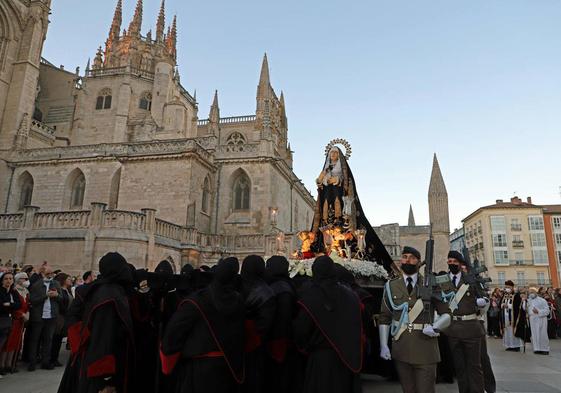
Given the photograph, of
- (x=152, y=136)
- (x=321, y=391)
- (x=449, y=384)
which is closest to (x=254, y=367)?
(x=321, y=391)

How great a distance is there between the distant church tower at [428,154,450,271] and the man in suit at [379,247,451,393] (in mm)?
24813

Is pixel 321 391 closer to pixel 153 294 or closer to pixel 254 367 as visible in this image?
pixel 254 367

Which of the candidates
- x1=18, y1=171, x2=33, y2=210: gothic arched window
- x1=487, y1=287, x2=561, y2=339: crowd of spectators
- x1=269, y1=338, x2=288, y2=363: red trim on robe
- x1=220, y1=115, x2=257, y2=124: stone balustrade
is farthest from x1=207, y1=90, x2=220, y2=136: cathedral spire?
x1=269, y1=338, x2=288, y2=363: red trim on robe

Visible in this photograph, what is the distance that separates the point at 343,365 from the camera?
363cm

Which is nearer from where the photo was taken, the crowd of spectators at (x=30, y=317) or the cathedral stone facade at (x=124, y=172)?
the crowd of spectators at (x=30, y=317)

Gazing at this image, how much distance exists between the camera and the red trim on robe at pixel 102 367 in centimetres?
323

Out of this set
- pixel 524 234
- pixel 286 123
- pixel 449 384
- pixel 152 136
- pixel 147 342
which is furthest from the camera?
pixel 524 234

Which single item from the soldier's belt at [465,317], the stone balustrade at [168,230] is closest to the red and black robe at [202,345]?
the soldier's belt at [465,317]

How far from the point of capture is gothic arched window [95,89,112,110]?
3447cm

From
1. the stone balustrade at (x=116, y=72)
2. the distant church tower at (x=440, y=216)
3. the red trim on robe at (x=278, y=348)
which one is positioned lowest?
the red trim on robe at (x=278, y=348)

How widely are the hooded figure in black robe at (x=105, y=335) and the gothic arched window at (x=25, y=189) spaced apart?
25776 mm

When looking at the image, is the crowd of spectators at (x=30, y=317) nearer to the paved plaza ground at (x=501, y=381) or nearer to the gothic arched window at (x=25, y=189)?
the paved plaza ground at (x=501, y=381)

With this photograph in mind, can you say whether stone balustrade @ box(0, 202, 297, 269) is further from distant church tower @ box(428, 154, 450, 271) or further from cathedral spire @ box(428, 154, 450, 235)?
cathedral spire @ box(428, 154, 450, 235)

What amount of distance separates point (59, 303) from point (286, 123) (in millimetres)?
34314
